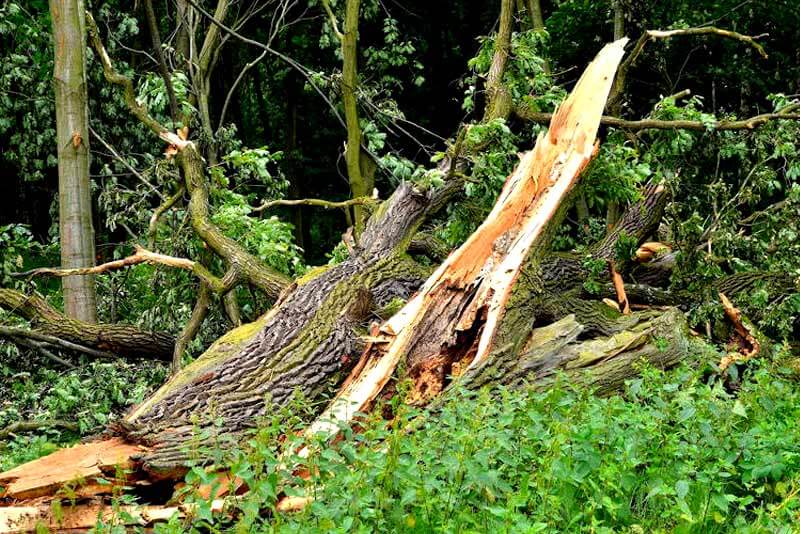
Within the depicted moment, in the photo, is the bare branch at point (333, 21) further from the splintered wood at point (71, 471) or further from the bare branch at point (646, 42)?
the splintered wood at point (71, 471)

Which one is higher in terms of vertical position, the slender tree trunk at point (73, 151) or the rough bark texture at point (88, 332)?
Result: the slender tree trunk at point (73, 151)

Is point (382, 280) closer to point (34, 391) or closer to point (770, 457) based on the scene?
point (34, 391)

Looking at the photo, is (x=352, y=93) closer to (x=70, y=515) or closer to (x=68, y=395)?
(x=68, y=395)

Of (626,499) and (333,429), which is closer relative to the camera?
(626,499)

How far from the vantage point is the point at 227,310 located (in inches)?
298

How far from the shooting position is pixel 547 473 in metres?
3.68

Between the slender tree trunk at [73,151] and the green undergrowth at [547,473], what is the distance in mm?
4199

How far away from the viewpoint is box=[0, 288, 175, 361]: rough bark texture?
7375mm

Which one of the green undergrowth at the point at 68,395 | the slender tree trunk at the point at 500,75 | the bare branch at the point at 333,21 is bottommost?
the green undergrowth at the point at 68,395

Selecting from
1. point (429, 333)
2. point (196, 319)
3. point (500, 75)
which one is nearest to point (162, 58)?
point (196, 319)

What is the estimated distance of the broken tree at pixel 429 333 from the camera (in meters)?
5.30

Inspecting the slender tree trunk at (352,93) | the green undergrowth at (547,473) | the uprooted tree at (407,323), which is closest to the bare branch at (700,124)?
the uprooted tree at (407,323)

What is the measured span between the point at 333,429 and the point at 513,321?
152 centimetres

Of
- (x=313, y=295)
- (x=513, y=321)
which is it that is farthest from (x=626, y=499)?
(x=313, y=295)
